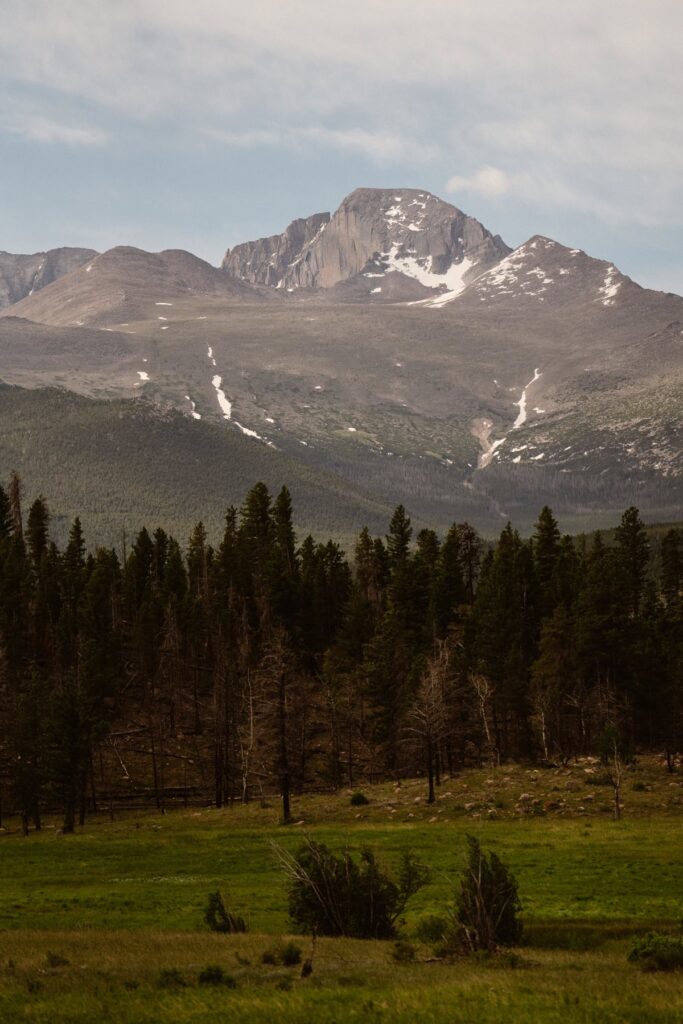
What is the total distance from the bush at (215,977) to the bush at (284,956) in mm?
2924

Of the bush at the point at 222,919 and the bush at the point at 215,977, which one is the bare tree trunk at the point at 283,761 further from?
the bush at the point at 215,977

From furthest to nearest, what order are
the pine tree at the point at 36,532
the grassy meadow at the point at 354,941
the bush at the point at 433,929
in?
the pine tree at the point at 36,532 < the bush at the point at 433,929 < the grassy meadow at the point at 354,941

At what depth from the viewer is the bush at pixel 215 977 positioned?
3130cm

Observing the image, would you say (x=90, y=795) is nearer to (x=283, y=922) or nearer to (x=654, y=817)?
(x=654, y=817)

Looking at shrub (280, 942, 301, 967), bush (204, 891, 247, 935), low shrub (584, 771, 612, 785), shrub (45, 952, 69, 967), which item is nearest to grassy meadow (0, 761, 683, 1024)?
shrub (45, 952, 69, 967)

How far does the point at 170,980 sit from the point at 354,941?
867 cm

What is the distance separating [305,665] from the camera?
5354 inches

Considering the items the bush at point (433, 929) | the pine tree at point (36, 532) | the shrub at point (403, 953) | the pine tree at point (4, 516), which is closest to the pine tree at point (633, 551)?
the pine tree at point (36, 532)

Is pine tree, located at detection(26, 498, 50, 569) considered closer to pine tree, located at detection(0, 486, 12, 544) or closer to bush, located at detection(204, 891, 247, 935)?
pine tree, located at detection(0, 486, 12, 544)

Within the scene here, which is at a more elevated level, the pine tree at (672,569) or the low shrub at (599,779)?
the pine tree at (672,569)

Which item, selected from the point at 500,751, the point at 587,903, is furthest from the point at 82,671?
the point at 587,903

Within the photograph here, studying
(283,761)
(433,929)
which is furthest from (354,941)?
(283,761)

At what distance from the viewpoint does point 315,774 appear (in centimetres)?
11069

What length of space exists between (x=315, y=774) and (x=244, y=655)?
15.0 m
